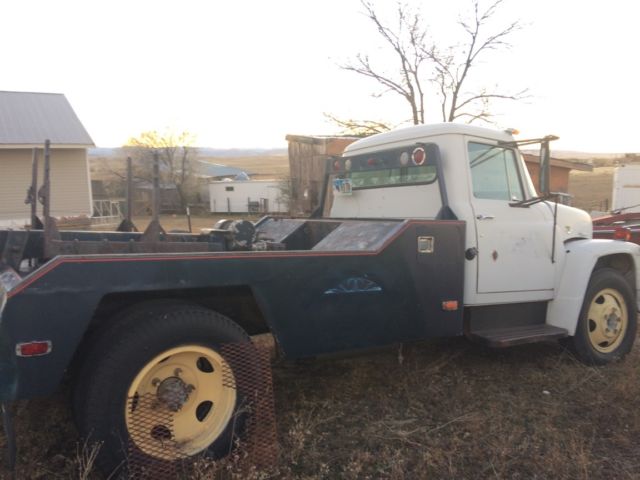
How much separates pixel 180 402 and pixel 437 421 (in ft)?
6.08

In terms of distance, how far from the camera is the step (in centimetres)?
436

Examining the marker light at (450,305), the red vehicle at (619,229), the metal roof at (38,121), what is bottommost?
the marker light at (450,305)

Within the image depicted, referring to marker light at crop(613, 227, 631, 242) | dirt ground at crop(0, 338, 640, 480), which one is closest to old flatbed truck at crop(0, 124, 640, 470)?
dirt ground at crop(0, 338, 640, 480)

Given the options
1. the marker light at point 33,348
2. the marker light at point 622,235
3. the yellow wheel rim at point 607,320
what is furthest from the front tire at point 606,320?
the marker light at point 33,348

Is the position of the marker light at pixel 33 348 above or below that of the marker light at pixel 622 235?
below

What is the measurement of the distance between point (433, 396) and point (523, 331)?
1.10 m

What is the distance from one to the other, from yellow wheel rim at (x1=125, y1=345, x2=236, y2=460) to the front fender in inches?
127

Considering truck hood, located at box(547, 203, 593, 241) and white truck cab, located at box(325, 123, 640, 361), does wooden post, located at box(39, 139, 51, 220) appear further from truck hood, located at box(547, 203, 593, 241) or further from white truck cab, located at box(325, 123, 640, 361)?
truck hood, located at box(547, 203, 593, 241)

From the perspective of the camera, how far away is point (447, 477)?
10.0 ft

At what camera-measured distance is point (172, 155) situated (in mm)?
45906

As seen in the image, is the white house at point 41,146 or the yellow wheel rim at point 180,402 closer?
the yellow wheel rim at point 180,402

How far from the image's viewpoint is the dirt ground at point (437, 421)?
314 centimetres

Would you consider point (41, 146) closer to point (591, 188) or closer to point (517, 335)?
point (517, 335)

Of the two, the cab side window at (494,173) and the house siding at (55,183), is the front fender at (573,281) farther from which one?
the house siding at (55,183)
